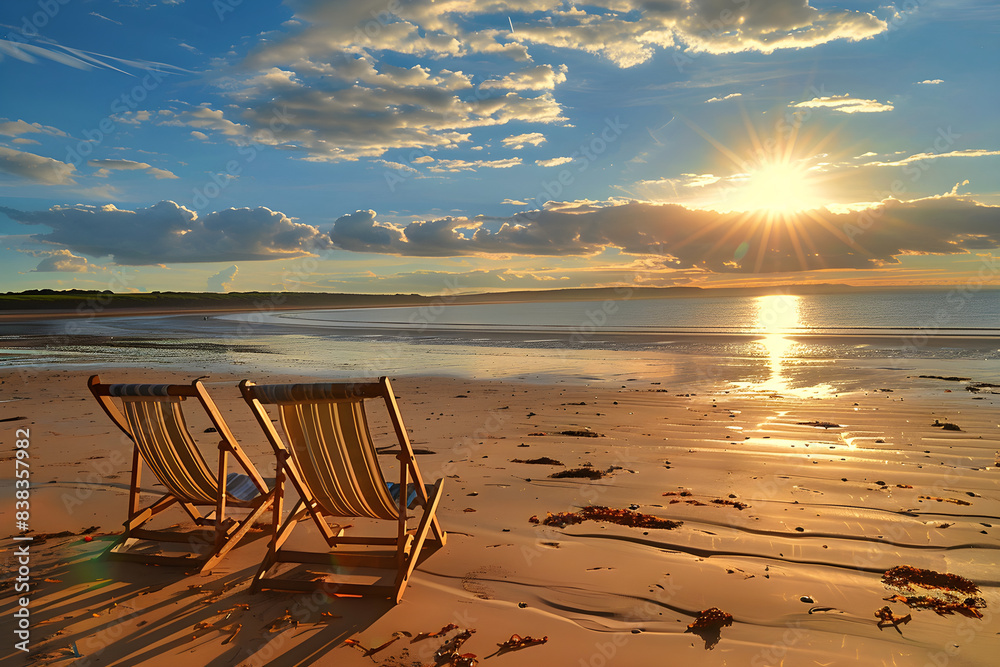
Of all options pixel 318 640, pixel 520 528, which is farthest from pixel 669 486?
pixel 318 640

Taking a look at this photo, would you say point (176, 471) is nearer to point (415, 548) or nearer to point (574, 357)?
point (415, 548)

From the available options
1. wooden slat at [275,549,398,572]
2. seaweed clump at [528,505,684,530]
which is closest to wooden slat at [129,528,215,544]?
wooden slat at [275,549,398,572]

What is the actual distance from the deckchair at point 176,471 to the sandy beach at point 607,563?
0.55 ft

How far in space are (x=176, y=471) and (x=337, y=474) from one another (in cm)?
133

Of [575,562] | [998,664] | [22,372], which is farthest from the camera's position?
[22,372]

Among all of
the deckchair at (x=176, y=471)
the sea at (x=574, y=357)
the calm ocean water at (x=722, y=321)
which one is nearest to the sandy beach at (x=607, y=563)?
the deckchair at (x=176, y=471)

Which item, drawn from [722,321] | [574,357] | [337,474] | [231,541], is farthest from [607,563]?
[722,321]

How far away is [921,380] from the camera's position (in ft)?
→ 43.4

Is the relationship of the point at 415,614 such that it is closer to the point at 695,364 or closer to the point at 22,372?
the point at 695,364

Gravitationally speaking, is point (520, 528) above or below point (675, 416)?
below

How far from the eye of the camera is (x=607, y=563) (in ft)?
12.7

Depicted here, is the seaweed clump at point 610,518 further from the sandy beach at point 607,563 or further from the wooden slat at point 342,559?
the wooden slat at point 342,559

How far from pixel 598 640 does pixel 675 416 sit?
6608 millimetres

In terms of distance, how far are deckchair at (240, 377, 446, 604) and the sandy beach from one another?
20 centimetres
